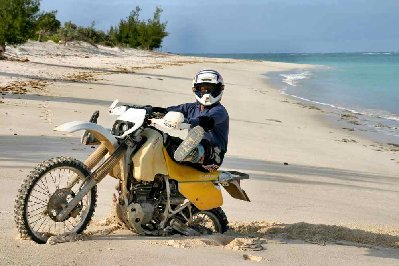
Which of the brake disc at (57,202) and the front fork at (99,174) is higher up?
the front fork at (99,174)

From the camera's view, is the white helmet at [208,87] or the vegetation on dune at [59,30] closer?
the white helmet at [208,87]

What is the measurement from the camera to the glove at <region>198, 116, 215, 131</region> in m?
5.17

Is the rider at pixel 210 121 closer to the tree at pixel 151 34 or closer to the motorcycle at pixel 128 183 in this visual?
the motorcycle at pixel 128 183

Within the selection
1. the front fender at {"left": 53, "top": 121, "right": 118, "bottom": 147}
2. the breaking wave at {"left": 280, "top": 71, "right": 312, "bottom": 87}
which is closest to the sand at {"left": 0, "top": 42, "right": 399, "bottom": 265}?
the front fender at {"left": 53, "top": 121, "right": 118, "bottom": 147}

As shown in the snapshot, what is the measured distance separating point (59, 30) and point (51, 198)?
6586cm

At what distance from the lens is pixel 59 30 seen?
224ft

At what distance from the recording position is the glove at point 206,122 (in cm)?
517

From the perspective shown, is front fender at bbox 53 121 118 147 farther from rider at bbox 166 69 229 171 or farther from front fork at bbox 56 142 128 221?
rider at bbox 166 69 229 171

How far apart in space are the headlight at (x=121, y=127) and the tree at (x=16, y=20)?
31.8 meters

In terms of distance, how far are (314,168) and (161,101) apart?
425 inches

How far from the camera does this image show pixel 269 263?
4809mm

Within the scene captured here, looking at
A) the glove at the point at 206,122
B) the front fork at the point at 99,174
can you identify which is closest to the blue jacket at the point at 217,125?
the glove at the point at 206,122

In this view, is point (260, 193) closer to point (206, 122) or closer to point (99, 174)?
point (206, 122)

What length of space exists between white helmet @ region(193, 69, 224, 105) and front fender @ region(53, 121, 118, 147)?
1012 millimetres
